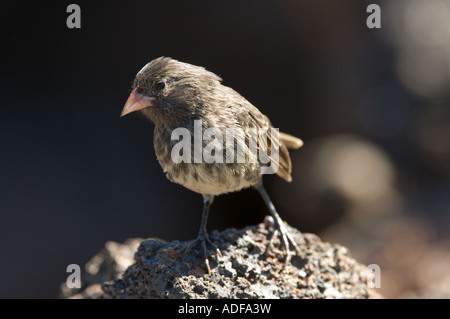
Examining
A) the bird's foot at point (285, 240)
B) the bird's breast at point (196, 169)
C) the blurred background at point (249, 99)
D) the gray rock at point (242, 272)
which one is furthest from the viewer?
the blurred background at point (249, 99)

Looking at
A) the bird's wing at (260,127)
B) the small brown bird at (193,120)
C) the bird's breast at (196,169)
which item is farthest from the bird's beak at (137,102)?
the bird's wing at (260,127)

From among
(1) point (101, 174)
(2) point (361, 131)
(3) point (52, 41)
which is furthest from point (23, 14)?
(2) point (361, 131)

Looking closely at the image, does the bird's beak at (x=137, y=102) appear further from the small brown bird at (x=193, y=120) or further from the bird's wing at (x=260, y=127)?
the bird's wing at (x=260, y=127)

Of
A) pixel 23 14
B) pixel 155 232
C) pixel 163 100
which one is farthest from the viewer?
pixel 155 232

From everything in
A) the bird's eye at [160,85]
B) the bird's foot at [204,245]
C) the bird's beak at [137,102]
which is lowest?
the bird's foot at [204,245]

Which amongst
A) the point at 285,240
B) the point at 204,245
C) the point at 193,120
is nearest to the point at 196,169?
the point at 193,120

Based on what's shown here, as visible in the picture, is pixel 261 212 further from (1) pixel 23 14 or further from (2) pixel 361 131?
(1) pixel 23 14

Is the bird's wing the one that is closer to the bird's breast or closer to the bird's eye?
the bird's breast
